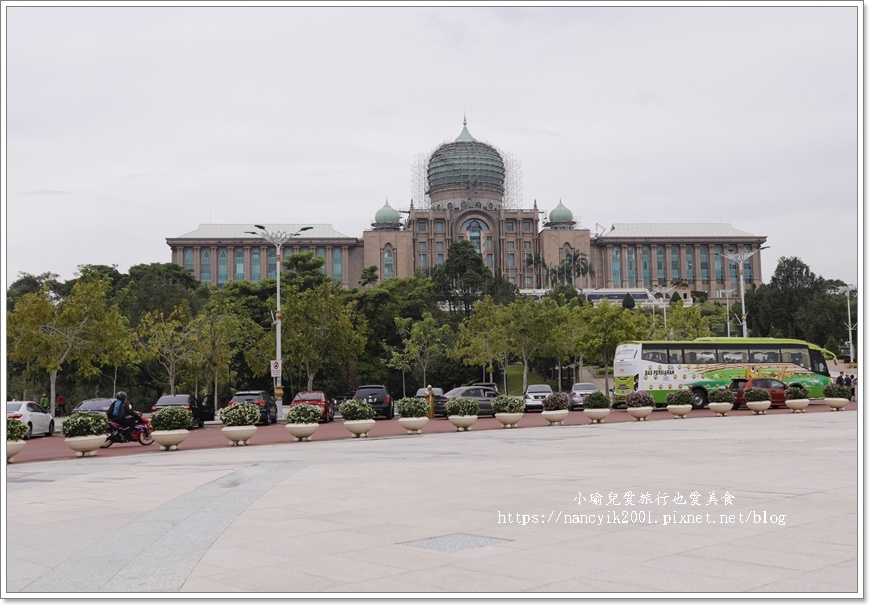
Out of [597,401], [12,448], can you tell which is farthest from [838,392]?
[12,448]

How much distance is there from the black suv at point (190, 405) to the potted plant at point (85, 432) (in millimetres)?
9377

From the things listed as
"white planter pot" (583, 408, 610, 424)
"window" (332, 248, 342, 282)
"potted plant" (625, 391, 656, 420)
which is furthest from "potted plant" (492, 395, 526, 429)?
"window" (332, 248, 342, 282)

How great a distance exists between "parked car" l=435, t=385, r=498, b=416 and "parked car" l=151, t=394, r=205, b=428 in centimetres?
1041

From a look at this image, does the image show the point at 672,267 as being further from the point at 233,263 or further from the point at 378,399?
the point at 378,399

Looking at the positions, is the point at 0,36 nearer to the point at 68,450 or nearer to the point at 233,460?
the point at 233,460

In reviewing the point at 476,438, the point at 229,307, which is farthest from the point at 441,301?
the point at 476,438

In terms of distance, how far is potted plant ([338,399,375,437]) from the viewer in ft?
82.4

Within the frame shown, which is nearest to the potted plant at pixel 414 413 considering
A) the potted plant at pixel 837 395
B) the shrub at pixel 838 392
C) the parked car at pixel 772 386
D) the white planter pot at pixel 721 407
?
the white planter pot at pixel 721 407

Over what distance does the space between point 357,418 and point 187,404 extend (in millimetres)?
10533

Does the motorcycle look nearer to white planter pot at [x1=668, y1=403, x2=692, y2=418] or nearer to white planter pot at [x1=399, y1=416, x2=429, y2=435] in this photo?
white planter pot at [x1=399, y1=416, x2=429, y2=435]

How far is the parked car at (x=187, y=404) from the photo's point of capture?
32469 millimetres

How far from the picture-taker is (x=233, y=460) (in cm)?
1895

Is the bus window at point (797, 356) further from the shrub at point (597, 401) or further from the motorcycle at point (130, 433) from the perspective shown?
the motorcycle at point (130, 433)

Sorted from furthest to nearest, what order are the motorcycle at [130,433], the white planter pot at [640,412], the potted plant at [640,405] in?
the potted plant at [640,405], the white planter pot at [640,412], the motorcycle at [130,433]
